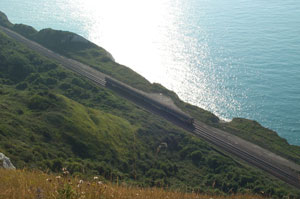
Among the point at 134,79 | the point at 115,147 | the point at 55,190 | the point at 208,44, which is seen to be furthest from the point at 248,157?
the point at 208,44

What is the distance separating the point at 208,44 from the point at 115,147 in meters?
82.1

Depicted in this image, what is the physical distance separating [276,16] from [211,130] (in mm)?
99168

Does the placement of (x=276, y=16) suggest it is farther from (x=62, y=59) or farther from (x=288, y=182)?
(x=288, y=182)

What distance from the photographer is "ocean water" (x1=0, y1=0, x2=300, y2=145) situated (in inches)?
3000

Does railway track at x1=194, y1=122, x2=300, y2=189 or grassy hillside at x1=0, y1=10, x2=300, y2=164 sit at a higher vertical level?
grassy hillside at x1=0, y1=10, x2=300, y2=164

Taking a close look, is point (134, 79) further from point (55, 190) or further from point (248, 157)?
point (55, 190)

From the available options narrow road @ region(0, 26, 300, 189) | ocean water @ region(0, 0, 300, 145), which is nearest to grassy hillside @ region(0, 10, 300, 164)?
narrow road @ region(0, 26, 300, 189)

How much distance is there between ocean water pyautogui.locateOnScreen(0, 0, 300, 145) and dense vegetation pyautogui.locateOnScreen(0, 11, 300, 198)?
28.2 m

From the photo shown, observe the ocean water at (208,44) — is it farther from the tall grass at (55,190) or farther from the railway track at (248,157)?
the tall grass at (55,190)

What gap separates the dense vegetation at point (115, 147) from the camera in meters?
29.3

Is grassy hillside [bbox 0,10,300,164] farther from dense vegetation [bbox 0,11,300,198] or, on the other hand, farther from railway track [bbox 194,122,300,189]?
dense vegetation [bbox 0,11,300,198]

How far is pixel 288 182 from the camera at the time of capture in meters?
37.4

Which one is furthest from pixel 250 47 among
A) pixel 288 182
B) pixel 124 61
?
pixel 288 182

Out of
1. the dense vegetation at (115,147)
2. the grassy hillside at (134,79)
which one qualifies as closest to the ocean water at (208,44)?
the grassy hillside at (134,79)
